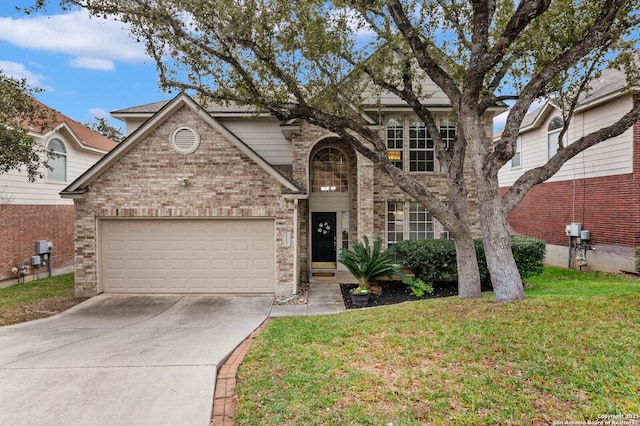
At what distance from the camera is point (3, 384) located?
4512 mm

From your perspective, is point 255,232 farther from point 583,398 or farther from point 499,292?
point 583,398

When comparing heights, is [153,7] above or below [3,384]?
above

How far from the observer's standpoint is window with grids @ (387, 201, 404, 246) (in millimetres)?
13039

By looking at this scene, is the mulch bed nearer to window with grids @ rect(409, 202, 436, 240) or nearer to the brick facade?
the brick facade

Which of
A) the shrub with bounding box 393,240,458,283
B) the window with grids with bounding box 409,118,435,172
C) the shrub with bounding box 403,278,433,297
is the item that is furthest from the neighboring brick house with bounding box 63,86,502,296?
the window with grids with bounding box 409,118,435,172

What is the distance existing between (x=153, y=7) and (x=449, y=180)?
731 cm

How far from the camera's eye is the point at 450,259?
10578 millimetres

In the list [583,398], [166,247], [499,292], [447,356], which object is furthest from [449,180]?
[166,247]

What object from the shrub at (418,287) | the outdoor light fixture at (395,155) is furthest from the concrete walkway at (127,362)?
the outdoor light fixture at (395,155)

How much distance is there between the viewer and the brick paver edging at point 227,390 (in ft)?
12.1

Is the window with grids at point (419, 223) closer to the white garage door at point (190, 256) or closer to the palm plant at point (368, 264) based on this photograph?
the palm plant at point (368, 264)

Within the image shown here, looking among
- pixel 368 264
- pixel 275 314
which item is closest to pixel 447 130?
pixel 368 264

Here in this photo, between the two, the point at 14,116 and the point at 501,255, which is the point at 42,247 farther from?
the point at 501,255

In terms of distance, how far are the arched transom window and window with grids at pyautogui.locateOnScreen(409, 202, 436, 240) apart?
2.58 m
